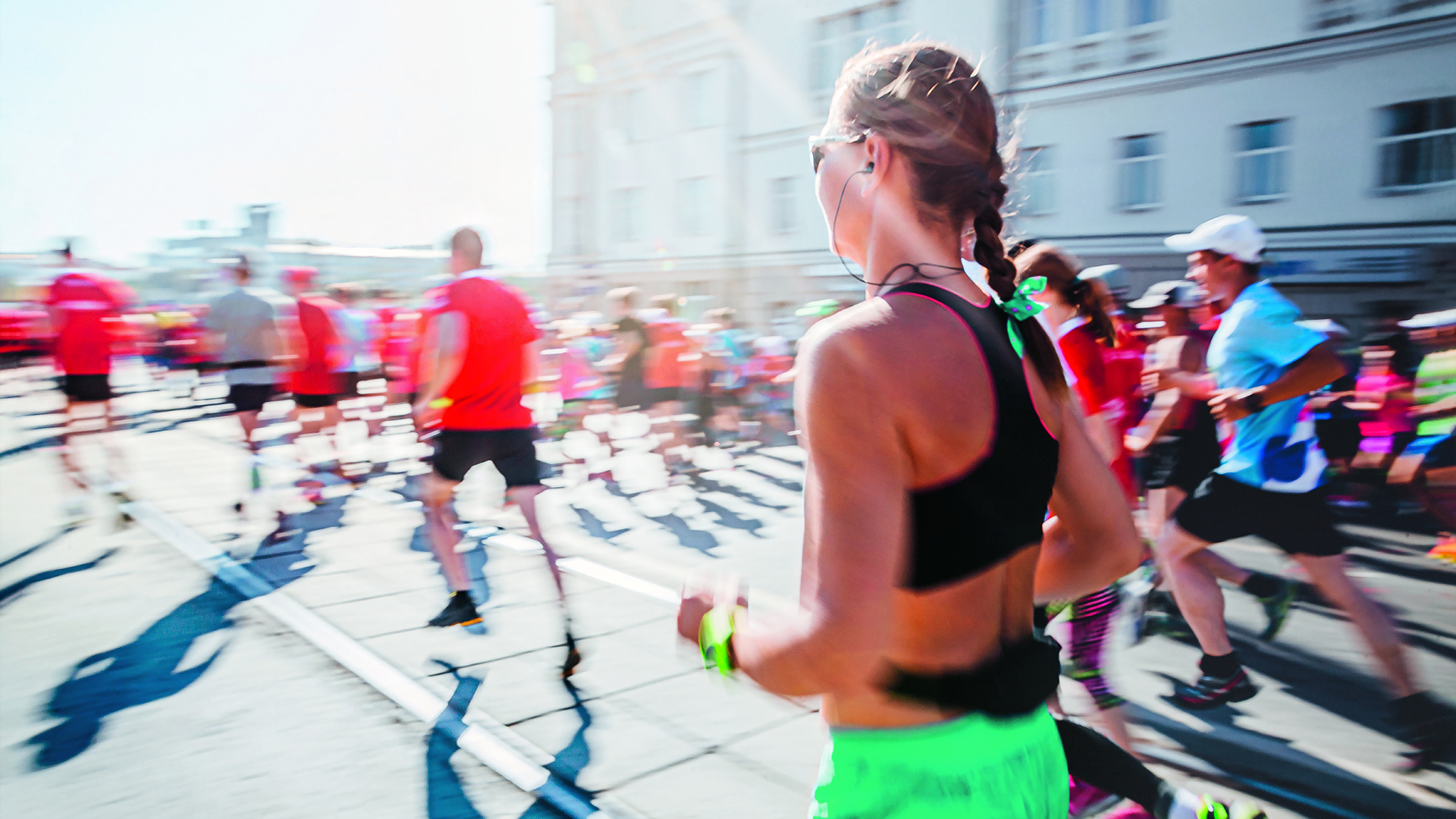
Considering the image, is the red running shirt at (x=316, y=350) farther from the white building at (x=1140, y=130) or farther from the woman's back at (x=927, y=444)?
the woman's back at (x=927, y=444)

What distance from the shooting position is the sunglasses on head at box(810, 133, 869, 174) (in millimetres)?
1290

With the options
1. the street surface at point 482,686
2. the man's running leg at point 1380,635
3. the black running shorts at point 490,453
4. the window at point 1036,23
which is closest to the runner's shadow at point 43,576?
the street surface at point 482,686

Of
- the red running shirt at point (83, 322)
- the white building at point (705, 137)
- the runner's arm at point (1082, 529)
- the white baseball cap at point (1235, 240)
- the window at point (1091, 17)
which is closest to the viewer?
the runner's arm at point (1082, 529)

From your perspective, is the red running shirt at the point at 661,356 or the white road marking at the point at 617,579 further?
the red running shirt at the point at 661,356

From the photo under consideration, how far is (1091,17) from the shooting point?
19969mm

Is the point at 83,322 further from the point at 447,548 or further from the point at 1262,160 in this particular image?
the point at 1262,160

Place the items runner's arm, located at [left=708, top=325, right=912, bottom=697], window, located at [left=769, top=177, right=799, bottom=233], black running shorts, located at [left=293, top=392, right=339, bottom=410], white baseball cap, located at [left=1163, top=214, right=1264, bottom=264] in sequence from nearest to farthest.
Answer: runner's arm, located at [left=708, top=325, right=912, bottom=697] → white baseball cap, located at [left=1163, top=214, right=1264, bottom=264] → black running shorts, located at [left=293, top=392, right=339, bottom=410] → window, located at [left=769, top=177, right=799, bottom=233]

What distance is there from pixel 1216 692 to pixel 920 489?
3.35 meters

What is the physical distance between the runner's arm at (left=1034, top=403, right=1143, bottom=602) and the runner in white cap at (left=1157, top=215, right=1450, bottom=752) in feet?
7.88

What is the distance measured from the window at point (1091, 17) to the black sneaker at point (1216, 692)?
755 inches

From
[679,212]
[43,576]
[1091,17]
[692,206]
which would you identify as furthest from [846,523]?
[679,212]

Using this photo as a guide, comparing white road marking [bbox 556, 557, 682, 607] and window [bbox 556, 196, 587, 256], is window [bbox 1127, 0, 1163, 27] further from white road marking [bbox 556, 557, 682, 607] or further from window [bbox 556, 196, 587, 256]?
window [bbox 556, 196, 587, 256]

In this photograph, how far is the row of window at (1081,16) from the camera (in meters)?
19.3

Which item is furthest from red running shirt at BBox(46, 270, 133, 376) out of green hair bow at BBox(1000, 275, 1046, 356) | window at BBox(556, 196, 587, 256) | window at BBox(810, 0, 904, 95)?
window at BBox(556, 196, 587, 256)
